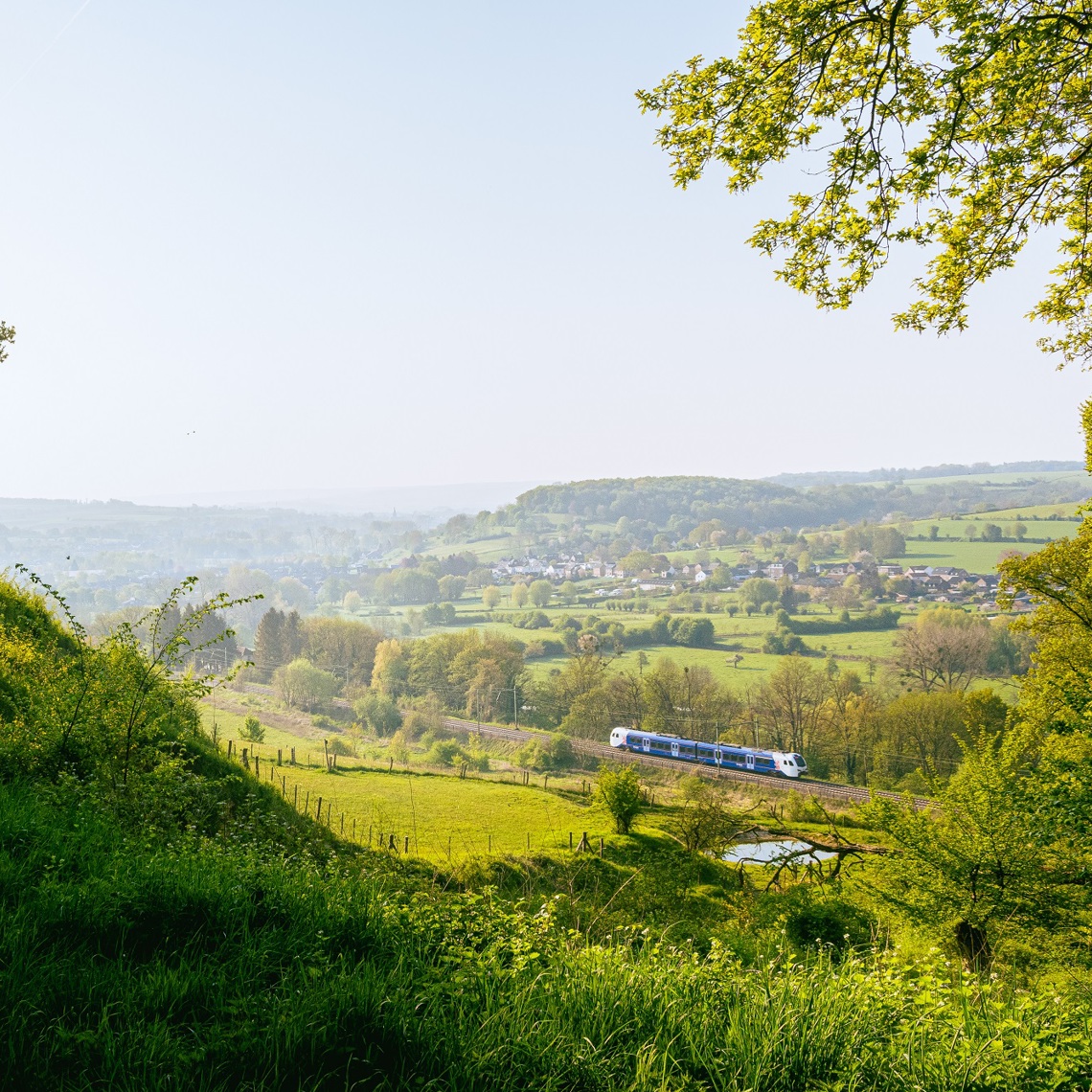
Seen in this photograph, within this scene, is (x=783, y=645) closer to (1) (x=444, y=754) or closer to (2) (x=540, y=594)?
(1) (x=444, y=754)

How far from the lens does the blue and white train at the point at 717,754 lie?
50.1m

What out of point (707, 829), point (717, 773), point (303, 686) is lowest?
point (303, 686)

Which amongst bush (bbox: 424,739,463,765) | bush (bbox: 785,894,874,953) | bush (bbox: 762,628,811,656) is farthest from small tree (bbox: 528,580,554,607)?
bush (bbox: 785,894,874,953)

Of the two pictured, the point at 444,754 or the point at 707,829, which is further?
the point at 444,754

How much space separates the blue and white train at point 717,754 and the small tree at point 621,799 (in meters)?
25.6

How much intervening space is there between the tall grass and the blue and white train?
50.5m

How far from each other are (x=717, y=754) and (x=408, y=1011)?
52.7 m

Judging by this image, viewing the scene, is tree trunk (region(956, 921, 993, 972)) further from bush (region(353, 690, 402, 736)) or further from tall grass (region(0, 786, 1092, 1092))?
bush (region(353, 690, 402, 736))

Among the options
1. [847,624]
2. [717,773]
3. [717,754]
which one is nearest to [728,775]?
[717,773]

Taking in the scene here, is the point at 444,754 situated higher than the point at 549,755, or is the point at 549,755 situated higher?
the point at 549,755

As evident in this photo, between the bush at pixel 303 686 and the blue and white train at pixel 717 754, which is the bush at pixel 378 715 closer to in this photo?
the bush at pixel 303 686

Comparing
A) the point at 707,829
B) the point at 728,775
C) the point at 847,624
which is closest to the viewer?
the point at 707,829

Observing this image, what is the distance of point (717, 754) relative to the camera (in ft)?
170

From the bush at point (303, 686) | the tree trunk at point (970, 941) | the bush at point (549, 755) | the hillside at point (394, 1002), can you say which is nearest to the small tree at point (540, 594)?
the bush at point (303, 686)
